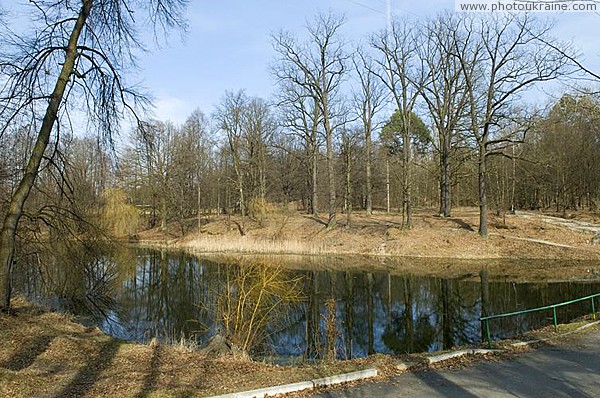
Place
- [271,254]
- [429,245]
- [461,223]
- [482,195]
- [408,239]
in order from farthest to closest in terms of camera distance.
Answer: [461,223] → [271,254] → [408,239] → [429,245] → [482,195]

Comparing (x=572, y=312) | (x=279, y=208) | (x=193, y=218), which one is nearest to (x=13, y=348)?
(x=572, y=312)

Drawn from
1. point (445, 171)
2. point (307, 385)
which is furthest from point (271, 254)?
point (307, 385)

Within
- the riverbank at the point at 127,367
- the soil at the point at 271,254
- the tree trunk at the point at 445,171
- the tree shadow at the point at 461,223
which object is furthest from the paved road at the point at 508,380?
the tree trunk at the point at 445,171

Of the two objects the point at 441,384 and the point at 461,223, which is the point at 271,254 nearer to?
the point at 461,223

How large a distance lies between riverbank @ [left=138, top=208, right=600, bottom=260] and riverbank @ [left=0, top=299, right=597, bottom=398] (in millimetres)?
17770

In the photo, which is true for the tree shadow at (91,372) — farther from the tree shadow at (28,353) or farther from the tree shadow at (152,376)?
the tree shadow at (28,353)

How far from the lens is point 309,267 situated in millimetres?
24719

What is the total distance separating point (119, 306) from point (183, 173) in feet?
95.1

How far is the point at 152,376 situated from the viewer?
260 inches

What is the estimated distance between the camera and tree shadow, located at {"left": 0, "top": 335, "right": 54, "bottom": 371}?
7011mm

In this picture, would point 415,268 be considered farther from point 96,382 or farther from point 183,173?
point 183,173

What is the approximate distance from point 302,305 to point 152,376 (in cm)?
932

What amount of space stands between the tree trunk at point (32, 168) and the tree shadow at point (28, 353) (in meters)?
1.79

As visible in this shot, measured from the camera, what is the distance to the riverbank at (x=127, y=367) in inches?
236
